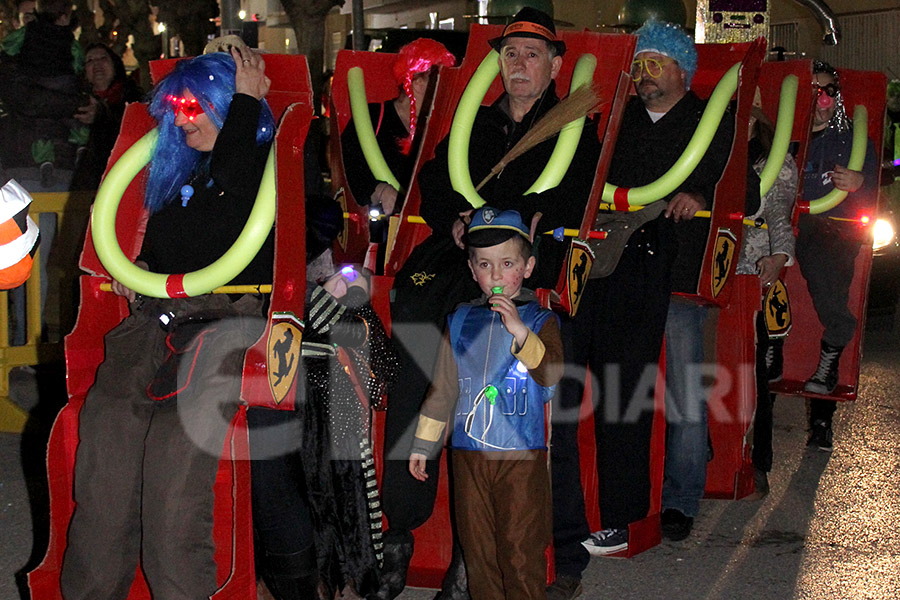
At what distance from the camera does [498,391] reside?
144 inches

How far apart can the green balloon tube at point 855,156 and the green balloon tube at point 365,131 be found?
7.74ft

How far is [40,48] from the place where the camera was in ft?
25.6

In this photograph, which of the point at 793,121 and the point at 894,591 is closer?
the point at 894,591

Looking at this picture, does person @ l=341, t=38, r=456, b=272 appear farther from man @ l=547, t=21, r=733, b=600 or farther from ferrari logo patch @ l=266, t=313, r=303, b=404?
ferrari logo patch @ l=266, t=313, r=303, b=404

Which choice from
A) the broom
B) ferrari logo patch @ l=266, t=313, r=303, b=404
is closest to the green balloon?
the broom

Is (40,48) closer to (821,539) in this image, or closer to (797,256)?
(797,256)

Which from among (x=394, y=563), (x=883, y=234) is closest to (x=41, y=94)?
(x=394, y=563)

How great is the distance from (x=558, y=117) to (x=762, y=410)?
2.21 meters

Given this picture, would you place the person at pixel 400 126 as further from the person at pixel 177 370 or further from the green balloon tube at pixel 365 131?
the person at pixel 177 370

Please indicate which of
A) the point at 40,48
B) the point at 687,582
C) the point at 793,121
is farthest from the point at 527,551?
the point at 40,48

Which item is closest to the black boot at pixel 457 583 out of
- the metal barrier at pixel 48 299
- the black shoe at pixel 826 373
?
the black shoe at pixel 826 373

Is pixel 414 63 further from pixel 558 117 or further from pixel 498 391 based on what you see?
pixel 498 391

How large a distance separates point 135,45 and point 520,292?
2204cm

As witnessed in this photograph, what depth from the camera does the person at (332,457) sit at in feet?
12.3
